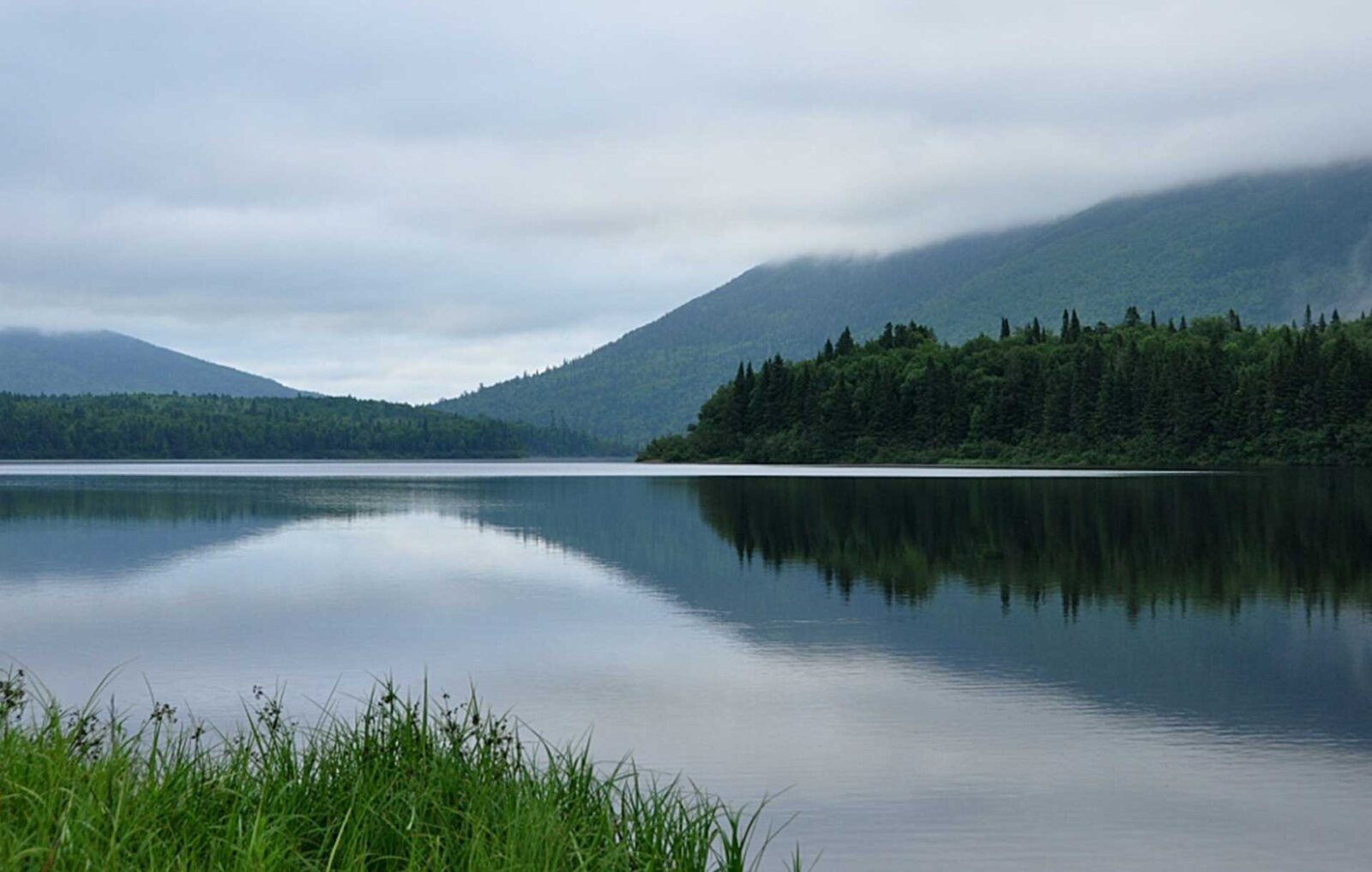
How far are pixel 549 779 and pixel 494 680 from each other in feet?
33.5

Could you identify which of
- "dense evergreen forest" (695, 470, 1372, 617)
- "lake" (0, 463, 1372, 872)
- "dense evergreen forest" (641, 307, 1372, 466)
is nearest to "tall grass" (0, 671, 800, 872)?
"lake" (0, 463, 1372, 872)

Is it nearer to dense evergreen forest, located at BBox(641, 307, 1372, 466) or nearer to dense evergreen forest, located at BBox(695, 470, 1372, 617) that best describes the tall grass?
dense evergreen forest, located at BBox(695, 470, 1372, 617)

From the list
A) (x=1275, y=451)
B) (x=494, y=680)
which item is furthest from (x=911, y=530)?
(x=1275, y=451)

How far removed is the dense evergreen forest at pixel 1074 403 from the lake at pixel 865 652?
103m

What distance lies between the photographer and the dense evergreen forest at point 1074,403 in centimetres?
14638

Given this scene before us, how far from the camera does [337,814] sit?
10102mm

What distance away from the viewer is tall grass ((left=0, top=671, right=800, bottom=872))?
8703 mm

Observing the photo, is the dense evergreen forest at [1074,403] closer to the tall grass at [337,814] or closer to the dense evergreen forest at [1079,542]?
the dense evergreen forest at [1079,542]

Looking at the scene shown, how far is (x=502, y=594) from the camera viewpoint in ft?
105

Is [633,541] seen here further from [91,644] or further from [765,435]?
[765,435]

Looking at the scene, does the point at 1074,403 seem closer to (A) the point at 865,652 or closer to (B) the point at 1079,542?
(B) the point at 1079,542

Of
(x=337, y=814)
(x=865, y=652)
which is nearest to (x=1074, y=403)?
(x=865, y=652)

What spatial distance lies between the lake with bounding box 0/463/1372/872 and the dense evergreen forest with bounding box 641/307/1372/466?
340ft

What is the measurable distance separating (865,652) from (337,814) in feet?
45.8
